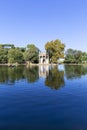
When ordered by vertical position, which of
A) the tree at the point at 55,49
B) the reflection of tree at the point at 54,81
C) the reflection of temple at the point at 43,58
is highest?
the tree at the point at 55,49

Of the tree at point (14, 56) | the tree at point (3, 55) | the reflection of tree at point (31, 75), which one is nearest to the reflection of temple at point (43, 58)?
the tree at point (14, 56)

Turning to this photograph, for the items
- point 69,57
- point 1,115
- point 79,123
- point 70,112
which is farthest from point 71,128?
point 69,57

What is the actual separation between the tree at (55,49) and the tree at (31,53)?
701 cm

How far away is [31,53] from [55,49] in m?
14.4

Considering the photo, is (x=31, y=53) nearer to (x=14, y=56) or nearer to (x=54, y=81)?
(x=14, y=56)

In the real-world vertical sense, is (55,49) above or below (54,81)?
above

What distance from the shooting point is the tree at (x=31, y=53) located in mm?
124438

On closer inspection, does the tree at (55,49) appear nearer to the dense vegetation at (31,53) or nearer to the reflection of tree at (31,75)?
the dense vegetation at (31,53)

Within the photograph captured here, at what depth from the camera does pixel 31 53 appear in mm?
126938

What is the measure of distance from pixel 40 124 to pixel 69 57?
435 ft

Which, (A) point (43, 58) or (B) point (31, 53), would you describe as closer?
(B) point (31, 53)

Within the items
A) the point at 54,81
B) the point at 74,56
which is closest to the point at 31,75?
the point at 54,81

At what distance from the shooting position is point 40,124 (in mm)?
10875

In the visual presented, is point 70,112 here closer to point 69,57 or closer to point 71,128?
point 71,128
